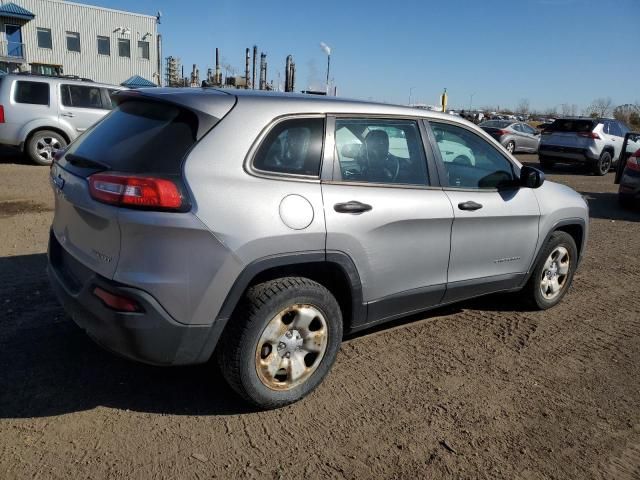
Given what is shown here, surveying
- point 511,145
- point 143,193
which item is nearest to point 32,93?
point 143,193

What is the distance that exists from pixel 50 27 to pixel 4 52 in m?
3.65

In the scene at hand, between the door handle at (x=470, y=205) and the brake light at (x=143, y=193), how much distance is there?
2.00 m

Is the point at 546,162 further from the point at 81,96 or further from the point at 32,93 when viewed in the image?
the point at 32,93

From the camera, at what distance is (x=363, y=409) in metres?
3.12

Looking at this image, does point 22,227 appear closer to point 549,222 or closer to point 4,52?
point 549,222

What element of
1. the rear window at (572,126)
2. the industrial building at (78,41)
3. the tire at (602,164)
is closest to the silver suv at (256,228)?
the tire at (602,164)

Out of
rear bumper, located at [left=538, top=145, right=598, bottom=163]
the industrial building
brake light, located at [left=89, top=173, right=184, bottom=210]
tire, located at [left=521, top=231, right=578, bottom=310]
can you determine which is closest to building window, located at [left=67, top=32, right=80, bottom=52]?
the industrial building

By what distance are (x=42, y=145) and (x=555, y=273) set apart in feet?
34.2

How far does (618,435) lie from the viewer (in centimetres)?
301

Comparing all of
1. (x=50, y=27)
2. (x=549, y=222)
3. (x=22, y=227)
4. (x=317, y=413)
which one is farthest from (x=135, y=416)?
(x=50, y=27)

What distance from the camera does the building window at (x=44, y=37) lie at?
131 ft

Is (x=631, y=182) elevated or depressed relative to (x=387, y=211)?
depressed

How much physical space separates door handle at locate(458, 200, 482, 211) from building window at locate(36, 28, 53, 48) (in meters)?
44.2

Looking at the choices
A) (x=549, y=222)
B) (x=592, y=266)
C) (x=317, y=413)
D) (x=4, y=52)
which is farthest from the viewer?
(x=4, y=52)
